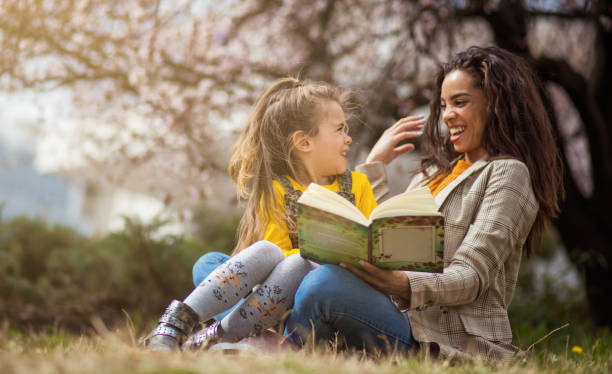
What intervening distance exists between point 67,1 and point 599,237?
17.6 ft

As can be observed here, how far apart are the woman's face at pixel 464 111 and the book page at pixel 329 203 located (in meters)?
0.83

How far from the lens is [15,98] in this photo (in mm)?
5164

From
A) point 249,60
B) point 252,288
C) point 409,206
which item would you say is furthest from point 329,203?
point 249,60

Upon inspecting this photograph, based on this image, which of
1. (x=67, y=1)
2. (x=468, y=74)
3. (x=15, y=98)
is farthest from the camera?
(x=15, y=98)

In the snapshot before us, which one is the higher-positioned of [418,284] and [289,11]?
[289,11]

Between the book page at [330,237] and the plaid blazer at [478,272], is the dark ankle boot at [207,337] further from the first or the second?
the plaid blazer at [478,272]

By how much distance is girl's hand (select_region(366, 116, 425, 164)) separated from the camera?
2.61 meters

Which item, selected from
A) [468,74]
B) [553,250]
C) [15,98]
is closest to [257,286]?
[468,74]

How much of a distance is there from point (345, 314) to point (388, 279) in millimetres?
209

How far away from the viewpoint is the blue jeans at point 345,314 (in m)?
1.87

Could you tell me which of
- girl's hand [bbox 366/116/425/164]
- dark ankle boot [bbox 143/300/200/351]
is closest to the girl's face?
girl's hand [bbox 366/116/425/164]

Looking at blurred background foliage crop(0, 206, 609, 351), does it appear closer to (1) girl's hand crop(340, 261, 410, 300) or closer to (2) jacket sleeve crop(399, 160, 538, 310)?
(2) jacket sleeve crop(399, 160, 538, 310)

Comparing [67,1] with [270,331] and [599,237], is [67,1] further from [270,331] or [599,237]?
[599,237]

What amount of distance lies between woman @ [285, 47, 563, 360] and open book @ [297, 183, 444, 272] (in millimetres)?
118
